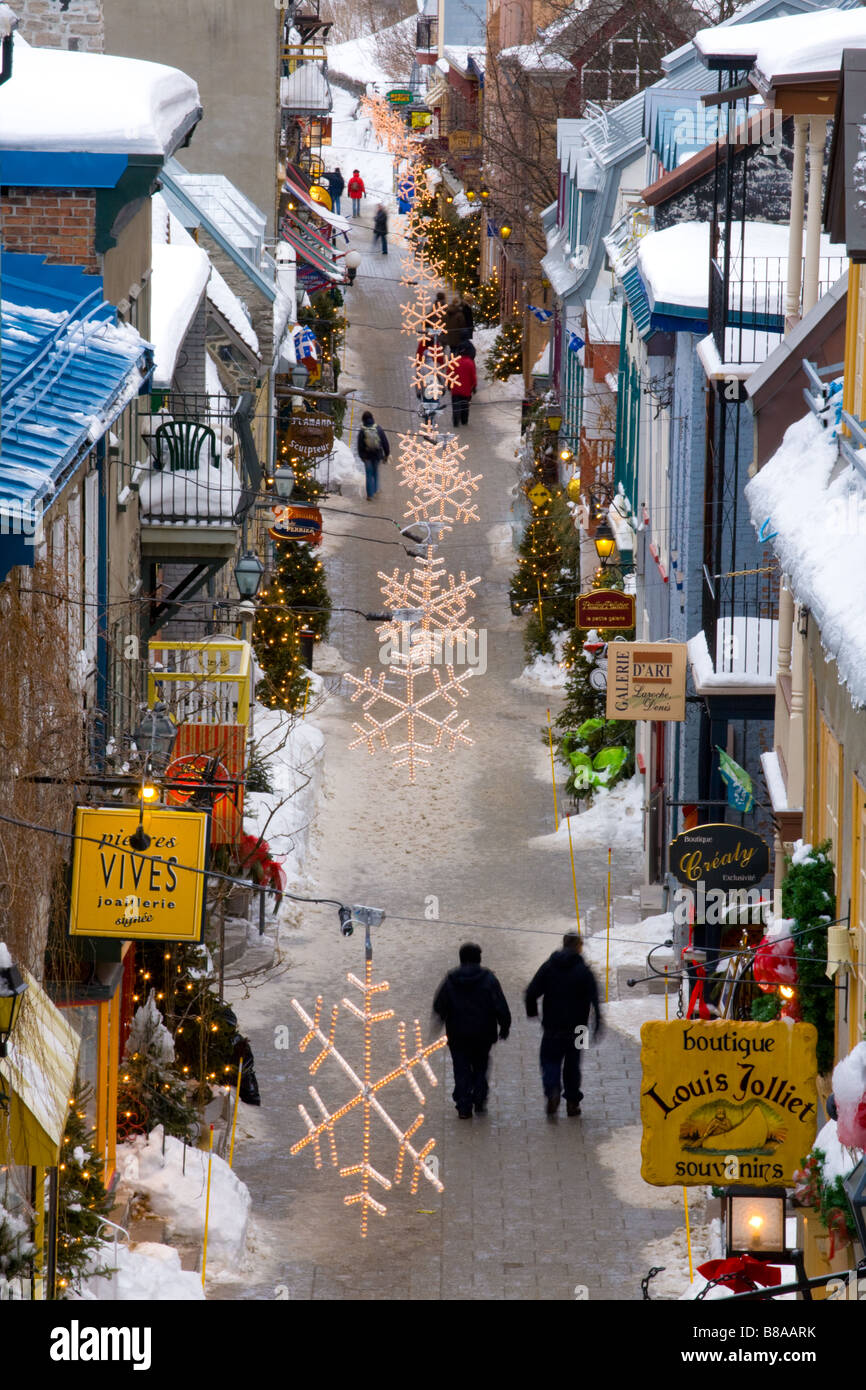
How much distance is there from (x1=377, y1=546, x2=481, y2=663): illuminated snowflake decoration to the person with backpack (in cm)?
442

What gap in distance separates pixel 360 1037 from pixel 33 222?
723 centimetres

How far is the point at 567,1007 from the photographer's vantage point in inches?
648

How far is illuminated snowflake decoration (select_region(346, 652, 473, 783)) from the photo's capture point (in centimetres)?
2530

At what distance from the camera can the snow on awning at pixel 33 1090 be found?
10.0m

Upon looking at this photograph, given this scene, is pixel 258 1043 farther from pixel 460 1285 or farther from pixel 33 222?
pixel 33 222

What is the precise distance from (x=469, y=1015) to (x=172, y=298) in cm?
847

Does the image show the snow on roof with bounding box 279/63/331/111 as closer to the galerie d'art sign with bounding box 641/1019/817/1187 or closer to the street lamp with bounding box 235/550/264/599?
the street lamp with bounding box 235/550/264/599

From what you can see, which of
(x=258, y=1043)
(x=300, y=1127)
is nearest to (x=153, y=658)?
(x=258, y=1043)

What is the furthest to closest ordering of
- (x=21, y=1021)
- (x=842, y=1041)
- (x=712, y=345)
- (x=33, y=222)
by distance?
(x=712, y=345) → (x=33, y=222) → (x=842, y=1041) → (x=21, y=1021)

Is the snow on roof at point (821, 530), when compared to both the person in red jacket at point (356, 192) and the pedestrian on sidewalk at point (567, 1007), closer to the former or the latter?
the pedestrian on sidewalk at point (567, 1007)

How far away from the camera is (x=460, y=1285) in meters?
13.8

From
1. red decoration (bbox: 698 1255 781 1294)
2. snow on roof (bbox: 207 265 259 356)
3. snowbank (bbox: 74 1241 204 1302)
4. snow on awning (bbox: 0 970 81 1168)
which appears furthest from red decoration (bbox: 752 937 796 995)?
snow on roof (bbox: 207 265 259 356)

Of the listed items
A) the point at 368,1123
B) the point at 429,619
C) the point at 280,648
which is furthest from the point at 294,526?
the point at 368,1123

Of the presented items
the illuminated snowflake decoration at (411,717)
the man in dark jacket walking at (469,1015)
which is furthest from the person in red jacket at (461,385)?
the man in dark jacket walking at (469,1015)
